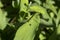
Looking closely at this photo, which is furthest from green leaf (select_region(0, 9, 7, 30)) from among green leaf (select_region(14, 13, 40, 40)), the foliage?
green leaf (select_region(14, 13, 40, 40))

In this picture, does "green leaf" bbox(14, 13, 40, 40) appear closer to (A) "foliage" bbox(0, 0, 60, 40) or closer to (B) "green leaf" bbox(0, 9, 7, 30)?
(A) "foliage" bbox(0, 0, 60, 40)

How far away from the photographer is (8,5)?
4.54 ft

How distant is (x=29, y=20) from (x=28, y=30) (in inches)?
3.5

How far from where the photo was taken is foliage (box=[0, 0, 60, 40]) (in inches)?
41.7

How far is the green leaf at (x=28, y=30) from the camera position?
997 mm

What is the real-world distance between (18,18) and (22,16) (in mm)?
39

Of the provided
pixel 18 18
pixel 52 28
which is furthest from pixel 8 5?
pixel 52 28

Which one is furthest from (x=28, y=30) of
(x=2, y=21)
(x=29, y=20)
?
(x=2, y=21)

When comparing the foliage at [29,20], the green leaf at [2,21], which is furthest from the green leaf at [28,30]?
the green leaf at [2,21]

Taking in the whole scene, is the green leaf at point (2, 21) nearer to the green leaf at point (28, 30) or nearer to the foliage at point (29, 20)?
the foliage at point (29, 20)

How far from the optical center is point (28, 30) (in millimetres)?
1042

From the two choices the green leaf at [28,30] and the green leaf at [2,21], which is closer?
the green leaf at [28,30]

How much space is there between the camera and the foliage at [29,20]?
106 centimetres

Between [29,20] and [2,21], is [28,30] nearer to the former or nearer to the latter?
[29,20]
